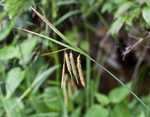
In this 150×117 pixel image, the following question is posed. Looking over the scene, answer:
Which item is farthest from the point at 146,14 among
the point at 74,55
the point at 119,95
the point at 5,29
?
the point at 5,29

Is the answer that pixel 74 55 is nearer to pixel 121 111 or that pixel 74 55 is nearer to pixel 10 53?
pixel 10 53

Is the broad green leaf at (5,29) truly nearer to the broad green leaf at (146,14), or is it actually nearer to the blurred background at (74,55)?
the blurred background at (74,55)

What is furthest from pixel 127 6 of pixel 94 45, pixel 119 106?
pixel 94 45

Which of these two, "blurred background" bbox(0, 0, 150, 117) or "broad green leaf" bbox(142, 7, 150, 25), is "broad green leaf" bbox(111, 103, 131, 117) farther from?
"broad green leaf" bbox(142, 7, 150, 25)

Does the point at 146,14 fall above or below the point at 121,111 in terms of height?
above

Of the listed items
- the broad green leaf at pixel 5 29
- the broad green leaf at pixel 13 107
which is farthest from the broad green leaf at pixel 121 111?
the broad green leaf at pixel 5 29

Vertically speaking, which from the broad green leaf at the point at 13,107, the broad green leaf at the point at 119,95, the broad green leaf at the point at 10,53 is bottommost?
the broad green leaf at the point at 119,95

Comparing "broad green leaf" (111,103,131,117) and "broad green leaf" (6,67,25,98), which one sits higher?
"broad green leaf" (6,67,25,98)

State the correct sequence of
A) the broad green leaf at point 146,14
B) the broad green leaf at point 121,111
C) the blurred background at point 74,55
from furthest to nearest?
the broad green leaf at point 121,111 → the blurred background at point 74,55 → the broad green leaf at point 146,14

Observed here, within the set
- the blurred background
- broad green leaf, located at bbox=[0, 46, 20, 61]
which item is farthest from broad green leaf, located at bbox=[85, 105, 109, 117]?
broad green leaf, located at bbox=[0, 46, 20, 61]
